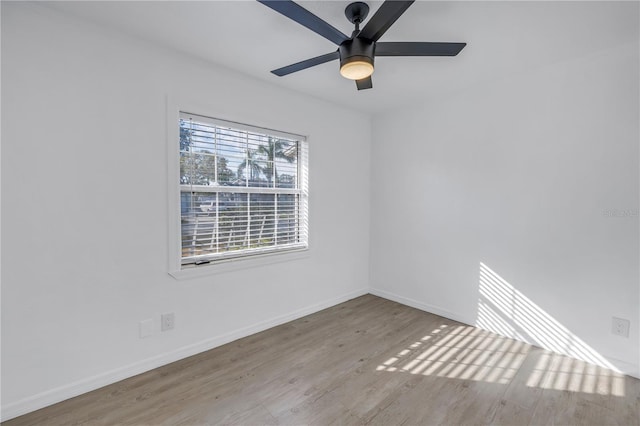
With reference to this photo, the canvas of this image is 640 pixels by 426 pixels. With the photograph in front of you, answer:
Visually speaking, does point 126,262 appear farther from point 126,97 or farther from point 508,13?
point 508,13

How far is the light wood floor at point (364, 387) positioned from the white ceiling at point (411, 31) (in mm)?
2451

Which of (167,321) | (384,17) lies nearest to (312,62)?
(384,17)

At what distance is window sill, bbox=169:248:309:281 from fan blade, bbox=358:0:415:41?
81.1 inches

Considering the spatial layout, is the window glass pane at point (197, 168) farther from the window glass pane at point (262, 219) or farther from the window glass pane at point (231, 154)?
the window glass pane at point (262, 219)

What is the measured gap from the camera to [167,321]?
235 cm

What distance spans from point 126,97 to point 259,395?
2.27 m

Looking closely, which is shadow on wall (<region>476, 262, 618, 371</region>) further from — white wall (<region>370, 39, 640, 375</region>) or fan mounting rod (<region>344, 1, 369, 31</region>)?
fan mounting rod (<region>344, 1, 369, 31</region>)

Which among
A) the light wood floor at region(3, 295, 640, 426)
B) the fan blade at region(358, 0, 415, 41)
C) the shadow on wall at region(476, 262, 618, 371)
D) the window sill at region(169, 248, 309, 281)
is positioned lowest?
the light wood floor at region(3, 295, 640, 426)

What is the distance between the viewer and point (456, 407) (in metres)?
1.90

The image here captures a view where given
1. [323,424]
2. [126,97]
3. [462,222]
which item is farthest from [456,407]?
[126,97]

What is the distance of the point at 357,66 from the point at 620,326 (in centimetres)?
277

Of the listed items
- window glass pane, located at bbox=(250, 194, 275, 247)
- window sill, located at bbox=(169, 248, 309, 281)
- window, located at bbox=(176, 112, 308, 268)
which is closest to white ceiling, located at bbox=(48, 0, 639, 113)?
window, located at bbox=(176, 112, 308, 268)

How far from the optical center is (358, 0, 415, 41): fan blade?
135 centimetres

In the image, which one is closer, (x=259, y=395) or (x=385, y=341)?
(x=259, y=395)
